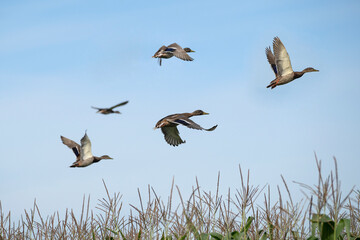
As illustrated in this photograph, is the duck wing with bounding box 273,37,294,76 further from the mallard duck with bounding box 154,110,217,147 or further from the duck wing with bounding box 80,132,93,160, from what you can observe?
the duck wing with bounding box 80,132,93,160

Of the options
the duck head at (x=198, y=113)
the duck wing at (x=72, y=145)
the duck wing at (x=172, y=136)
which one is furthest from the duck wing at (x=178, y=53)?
the duck wing at (x=72, y=145)

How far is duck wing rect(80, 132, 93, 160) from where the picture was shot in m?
14.1

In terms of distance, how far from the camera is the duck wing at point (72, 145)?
15.8 meters

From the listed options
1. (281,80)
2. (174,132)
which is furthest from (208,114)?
(281,80)

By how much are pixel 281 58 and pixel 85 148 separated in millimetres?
6927

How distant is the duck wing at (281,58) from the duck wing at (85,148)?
671cm

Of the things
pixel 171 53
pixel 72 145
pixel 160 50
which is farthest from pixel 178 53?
pixel 72 145

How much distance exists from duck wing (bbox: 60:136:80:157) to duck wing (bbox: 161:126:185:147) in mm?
3751

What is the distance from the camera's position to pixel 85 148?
14562mm

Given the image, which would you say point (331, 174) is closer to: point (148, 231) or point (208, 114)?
point (148, 231)

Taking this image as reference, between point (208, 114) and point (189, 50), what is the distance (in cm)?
809

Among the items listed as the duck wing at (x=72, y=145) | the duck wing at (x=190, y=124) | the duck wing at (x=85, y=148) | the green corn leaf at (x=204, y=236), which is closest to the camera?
the green corn leaf at (x=204, y=236)

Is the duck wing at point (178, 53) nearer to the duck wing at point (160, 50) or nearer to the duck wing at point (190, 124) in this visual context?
the duck wing at point (160, 50)

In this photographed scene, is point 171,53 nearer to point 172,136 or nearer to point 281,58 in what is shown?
point 172,136
